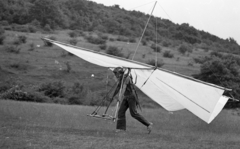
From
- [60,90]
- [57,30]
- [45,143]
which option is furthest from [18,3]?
[45,143]

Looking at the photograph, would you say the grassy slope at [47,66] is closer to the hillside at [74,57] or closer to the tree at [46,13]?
the hillside at [74,57]

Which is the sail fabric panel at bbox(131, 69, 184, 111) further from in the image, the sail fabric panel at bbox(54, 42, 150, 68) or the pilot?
the pilot

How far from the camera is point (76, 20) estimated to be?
2136 inches

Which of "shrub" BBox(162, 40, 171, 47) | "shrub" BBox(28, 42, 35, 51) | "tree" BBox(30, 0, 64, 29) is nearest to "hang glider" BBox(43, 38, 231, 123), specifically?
"shrub" BBox(28, 42, 35, 51)

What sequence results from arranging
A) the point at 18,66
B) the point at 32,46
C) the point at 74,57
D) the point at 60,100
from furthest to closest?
1. the point at 74,57
2. the point at 32,46
3. the point at 18,66
4. the point at 60,100

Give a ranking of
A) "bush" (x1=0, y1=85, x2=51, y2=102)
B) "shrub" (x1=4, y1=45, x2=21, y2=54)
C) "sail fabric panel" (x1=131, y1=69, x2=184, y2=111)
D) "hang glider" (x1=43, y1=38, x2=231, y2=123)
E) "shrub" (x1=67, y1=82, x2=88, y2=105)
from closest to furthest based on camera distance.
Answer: "hang glider" (x1=43, y1=38, x2=231, y2=123), "sail fabric panel" (x1=131, y1=69, x2=184, y2=111), "bush" (x1=0, y1=85, x2=51, y2=102), "shrub" (x1=67, y1=82, x2=88, y2=105), "shrub" (x1=4, y1=45, x2=21, y2=54)

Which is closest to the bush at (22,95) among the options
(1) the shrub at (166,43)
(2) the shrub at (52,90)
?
(2) the shrub at (52,90)

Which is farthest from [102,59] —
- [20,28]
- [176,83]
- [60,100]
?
[20,28]

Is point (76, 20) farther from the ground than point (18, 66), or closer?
farther from the ground

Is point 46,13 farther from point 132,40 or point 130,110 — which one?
point 130,110

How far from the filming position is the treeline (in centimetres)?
4562

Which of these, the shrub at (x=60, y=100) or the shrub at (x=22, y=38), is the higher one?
the shrub at (x=22, y=38)

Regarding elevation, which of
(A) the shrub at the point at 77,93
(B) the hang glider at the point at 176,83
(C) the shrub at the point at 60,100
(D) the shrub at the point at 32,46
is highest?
(B) the hang glider at the point at 176,83

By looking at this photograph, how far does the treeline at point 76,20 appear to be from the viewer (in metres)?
45.6
